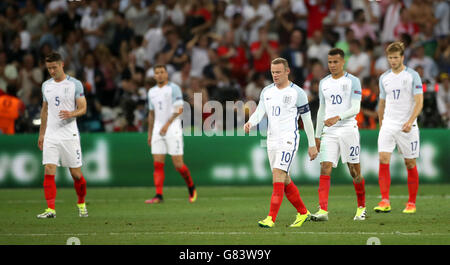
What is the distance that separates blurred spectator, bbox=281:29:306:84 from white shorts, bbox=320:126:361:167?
8.19 m

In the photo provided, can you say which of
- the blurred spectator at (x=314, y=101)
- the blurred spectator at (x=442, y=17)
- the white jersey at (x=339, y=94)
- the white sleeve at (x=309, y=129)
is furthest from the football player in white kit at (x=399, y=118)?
the blurred spectator at (x=442, y=17)

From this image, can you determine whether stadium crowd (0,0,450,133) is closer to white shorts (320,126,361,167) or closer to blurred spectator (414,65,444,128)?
blurred spectator (414,65,444,128)

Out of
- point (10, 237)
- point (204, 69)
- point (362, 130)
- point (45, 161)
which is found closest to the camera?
point (10, 237)

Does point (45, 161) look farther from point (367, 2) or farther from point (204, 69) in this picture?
point (367, 2)

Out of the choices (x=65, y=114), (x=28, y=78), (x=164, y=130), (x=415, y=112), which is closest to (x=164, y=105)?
(x=164, y=130)

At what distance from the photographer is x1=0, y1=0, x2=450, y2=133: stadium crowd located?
64.3ft

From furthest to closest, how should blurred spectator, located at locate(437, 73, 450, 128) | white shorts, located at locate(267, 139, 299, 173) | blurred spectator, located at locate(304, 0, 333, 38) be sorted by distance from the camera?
blurred spectator, located at locate(304, 0, 333, 38), blurred spectator, located at locate(437, 73, 450, 128), white shorts, located at locate(267, 139, 299, 173)

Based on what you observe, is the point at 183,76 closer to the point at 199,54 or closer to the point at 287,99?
the point at 199,54

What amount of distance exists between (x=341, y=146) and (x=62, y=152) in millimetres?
4162

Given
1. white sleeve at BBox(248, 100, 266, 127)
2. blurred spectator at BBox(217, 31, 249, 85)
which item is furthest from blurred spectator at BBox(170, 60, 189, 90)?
white sleeve at BBox(248, 100, 266, 127)

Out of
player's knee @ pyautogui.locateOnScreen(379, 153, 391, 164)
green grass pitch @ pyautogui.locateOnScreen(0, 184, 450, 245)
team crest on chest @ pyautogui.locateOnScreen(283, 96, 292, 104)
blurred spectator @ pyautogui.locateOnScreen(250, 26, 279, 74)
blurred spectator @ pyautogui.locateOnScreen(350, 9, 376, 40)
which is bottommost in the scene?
green grass pitch @ pyautogui.locateOnScreen(0, 184, 450, 245)

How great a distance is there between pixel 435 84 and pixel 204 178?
222 inches

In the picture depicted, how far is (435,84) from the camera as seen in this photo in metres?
18.7
